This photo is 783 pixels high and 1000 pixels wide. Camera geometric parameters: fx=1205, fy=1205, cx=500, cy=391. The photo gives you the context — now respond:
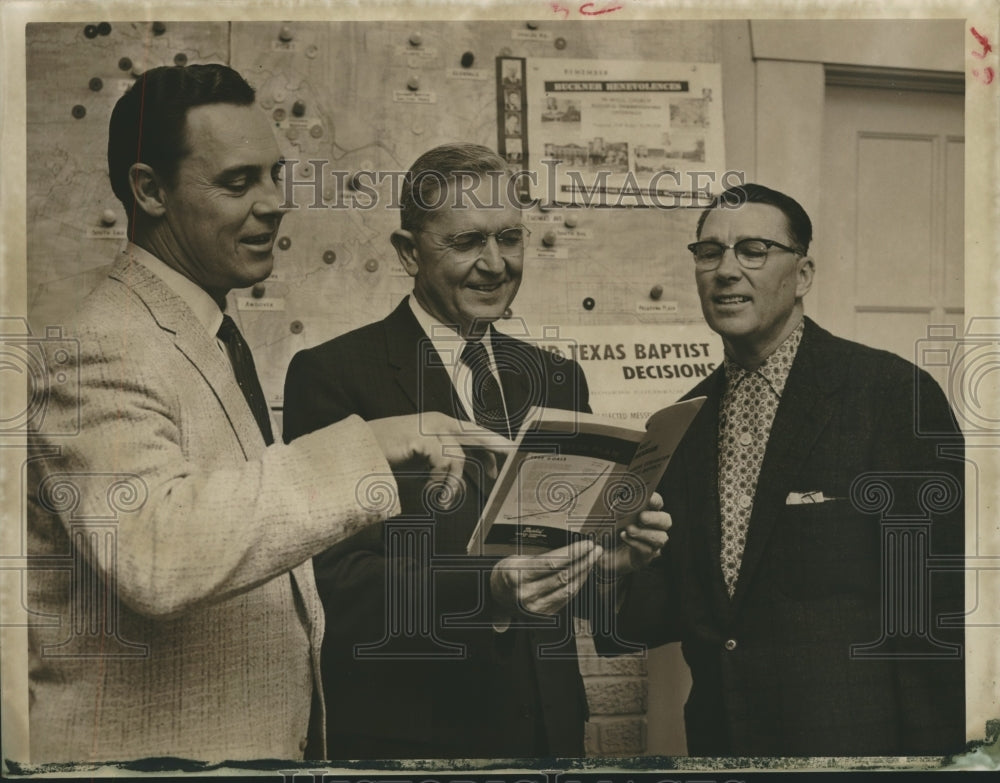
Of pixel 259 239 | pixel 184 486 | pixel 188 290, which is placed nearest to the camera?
pixel 184 486

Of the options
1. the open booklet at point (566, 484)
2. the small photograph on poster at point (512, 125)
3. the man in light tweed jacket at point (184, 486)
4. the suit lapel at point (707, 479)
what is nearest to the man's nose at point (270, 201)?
the man in light tweed jacket at point (184, 486)

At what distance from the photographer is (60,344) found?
11.7 ft

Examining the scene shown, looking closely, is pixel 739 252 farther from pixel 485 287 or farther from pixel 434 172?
pixel 434 172

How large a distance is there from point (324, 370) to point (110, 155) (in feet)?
2.97

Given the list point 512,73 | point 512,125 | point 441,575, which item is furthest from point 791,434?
point 512,73

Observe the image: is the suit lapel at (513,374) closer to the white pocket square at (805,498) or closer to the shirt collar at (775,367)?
the shirt collar at (775,367)

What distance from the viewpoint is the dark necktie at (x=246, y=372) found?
3.51 m

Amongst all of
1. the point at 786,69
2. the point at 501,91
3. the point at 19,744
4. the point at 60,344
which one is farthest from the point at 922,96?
the point at 19,744

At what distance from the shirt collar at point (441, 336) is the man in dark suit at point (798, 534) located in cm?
74

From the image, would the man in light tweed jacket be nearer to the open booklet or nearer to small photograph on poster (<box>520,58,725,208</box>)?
the open booklet

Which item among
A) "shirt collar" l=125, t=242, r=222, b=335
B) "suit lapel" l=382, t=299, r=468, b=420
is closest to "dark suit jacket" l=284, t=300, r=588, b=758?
"suit lapel" l=382, t=299, r=468, b=420

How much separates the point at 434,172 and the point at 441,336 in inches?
19.5

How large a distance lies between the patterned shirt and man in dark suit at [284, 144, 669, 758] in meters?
0.22

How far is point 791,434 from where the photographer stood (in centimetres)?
362
